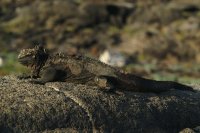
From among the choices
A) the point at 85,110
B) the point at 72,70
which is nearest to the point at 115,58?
the point at 72,70

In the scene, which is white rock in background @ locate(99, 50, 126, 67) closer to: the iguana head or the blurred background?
the blurred background

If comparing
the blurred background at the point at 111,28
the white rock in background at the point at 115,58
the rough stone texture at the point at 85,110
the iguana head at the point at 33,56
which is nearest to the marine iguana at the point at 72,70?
the iguana head at the point at 33,56

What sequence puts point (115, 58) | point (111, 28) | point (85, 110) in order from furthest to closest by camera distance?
point (111, 28) → point (115, 58) → point (85, 110)

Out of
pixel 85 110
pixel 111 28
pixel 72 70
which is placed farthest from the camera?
pixel 111 28

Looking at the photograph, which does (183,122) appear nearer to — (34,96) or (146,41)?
(34,96)

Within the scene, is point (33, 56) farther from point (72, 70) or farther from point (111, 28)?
point (111, 28)

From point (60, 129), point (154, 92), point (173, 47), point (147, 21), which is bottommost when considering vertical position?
point (60, 129)

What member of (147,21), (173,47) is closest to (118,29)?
(147,21)
